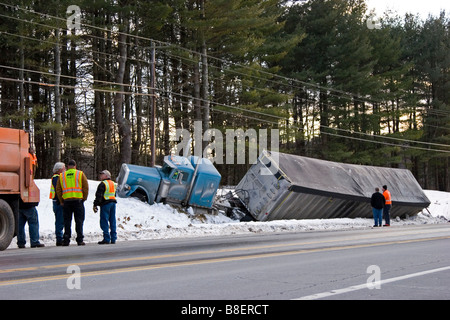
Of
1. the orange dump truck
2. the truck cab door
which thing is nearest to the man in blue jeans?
the orange dump truck

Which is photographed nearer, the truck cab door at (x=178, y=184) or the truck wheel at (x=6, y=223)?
the truck wheel at (x=6, y=223)

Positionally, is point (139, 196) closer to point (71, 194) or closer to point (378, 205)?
point (71, 194)

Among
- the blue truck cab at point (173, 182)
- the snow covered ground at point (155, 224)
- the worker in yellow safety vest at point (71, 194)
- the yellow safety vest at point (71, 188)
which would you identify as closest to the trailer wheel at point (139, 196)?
the blue truck cab at point (173, 182)

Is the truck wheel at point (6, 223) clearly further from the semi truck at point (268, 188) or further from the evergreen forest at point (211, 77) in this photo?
the evergreen forest at point (211, 77)

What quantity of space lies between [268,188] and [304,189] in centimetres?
146

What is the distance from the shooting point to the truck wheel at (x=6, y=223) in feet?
40.7

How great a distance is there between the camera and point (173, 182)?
2253 centimetres

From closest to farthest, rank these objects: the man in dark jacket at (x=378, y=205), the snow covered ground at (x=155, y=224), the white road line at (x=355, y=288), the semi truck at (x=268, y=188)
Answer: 1. the white road line at (x=355, y=288)
2. the snow covered ground at (x=155, y=224)
3. the semi truck at (x=268, y=188)
4. the man in dark jacket at (x=378, y=205)

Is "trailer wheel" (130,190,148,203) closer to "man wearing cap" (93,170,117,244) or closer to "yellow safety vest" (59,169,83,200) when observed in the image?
"man wearing cap" (93,170,117,244)

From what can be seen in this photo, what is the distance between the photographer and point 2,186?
1249 cm

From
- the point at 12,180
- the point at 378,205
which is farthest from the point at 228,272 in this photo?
the point at 378,205

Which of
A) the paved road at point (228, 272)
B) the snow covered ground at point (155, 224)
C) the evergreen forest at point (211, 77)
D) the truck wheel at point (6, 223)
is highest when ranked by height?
the evergreen forest at point (211, 77)

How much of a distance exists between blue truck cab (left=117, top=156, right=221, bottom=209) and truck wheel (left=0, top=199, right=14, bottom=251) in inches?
364

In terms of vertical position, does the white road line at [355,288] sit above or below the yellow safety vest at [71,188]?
below
